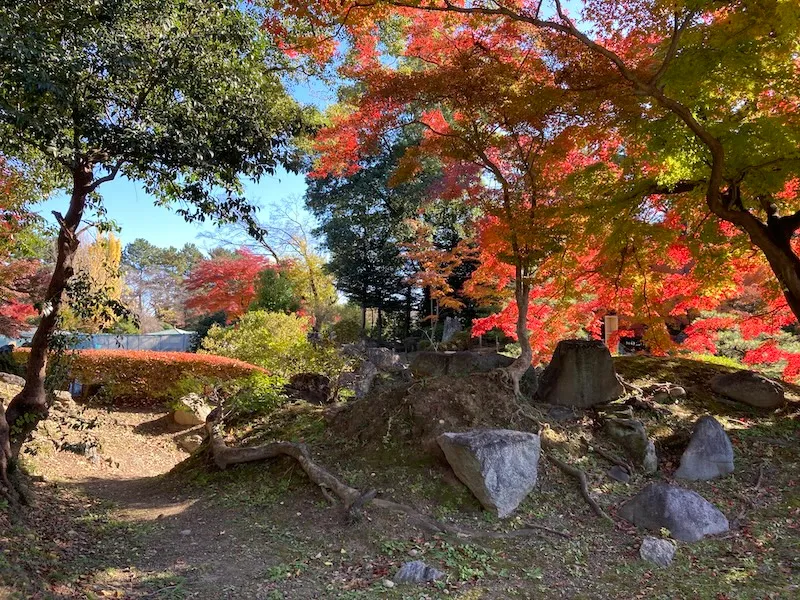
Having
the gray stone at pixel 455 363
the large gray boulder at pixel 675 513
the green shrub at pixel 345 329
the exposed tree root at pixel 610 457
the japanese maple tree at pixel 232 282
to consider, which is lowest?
the large gray boulder at pixel 675 513

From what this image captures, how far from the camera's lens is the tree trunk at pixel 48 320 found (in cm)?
475

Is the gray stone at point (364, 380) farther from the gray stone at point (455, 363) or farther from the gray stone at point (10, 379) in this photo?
the gray stone at point (10, 379)

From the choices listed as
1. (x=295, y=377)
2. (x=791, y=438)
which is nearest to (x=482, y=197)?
(x=295, y=377)

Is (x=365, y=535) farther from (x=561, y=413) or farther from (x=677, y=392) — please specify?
(x=677, y=392)

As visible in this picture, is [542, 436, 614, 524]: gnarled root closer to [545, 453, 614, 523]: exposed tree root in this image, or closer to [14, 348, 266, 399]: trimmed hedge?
[545, 453, 614, 523]: exposed tree root

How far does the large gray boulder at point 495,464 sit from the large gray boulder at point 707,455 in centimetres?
204

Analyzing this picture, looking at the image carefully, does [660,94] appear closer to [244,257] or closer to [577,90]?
[577,90]

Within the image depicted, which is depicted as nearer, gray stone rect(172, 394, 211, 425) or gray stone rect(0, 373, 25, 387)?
gray stone rect(0, 373, 25, 387)

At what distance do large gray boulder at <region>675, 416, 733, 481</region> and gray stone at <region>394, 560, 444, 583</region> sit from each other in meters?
3.60

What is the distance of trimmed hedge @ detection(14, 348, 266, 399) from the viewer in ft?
37.5

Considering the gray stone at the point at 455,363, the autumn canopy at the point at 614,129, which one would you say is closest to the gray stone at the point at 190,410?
the gray stone at the point at 455,363

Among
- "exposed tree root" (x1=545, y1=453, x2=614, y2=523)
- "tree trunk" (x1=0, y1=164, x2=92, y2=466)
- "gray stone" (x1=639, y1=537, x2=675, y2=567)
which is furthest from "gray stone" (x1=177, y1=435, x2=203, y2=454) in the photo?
"gray stone" (x1=639, y1=537, x2=675, y2=567)

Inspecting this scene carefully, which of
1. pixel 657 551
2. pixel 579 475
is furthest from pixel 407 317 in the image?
pixel 657 551

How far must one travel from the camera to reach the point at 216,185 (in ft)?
16.9
